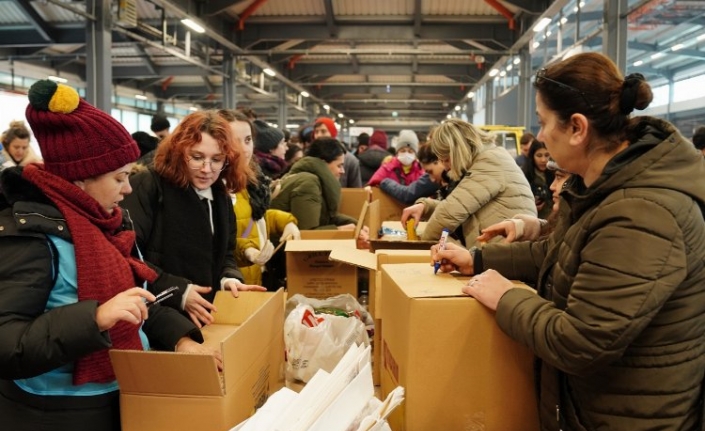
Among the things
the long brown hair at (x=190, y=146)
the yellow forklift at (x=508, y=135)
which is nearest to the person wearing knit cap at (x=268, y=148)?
the long brown hair at (x=190, y=146)

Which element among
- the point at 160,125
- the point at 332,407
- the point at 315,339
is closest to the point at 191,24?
the point at 160,125

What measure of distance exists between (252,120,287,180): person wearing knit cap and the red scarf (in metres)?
2.90

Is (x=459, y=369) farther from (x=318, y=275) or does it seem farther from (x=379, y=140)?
(x=379, y=140)

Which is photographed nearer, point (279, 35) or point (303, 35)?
point (303, 35)

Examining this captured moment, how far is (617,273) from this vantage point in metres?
1.07

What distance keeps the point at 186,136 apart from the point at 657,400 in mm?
1544

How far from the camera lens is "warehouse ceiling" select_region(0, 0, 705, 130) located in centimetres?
551

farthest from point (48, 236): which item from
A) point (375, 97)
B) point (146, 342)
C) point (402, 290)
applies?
point (375, 97)

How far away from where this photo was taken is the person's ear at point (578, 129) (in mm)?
1218

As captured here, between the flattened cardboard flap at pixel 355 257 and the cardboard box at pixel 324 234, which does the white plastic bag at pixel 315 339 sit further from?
the cardboard box at pixel 324 234

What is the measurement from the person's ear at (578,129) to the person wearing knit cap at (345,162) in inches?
175

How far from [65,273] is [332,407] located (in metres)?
0.65

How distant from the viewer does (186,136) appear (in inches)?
79.0

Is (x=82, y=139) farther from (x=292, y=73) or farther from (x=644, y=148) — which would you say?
(x=292, y=73)
